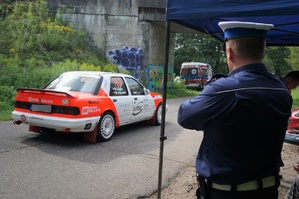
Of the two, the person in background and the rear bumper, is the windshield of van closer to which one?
the rear bumper

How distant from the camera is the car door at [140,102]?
8.00 m

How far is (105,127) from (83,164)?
5.49 ft

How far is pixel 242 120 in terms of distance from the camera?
1797 millimetres

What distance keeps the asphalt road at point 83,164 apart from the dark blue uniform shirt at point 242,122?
2602 millimetres

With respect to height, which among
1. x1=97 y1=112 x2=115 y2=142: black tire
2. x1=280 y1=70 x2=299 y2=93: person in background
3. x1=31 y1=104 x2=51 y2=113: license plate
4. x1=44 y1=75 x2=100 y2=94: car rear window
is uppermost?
x1=280 y1=70 x2=299 y2=93: person in background

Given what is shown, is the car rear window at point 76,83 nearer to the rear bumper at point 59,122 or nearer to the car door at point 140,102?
the rear bumper at point 59,122

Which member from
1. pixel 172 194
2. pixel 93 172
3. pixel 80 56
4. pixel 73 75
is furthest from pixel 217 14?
pixel 80 56

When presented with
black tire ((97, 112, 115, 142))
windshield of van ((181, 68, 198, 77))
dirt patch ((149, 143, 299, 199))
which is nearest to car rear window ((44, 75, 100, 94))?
black tire ((97, 112, 115, 142))

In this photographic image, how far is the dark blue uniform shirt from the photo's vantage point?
180 cm

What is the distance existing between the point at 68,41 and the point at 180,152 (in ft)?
43.7

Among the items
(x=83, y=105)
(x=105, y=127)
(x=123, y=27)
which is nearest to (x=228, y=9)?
(x=83, y=105)

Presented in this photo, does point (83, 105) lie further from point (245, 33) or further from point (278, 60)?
point (278, 60)

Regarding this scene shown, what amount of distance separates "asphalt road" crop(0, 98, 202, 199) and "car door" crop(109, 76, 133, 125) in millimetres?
516

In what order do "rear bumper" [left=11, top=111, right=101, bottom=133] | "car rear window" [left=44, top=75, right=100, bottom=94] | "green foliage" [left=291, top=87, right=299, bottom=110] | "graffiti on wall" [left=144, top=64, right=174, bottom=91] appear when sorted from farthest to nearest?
"graffiti on wall" [left=144, top=64, right=174, bottom=91], "car rear window" [left=44, top=75, right=100, bottom=94], "rear bumper" [left=11, top=111, right=101, bottom=133], "green foliage" [left=291, top=87, right=299, bottom=110]
